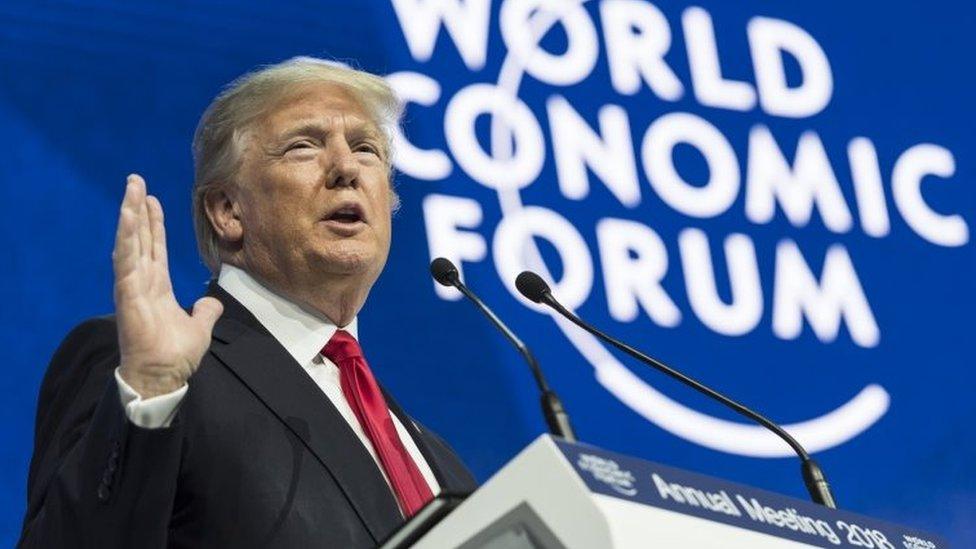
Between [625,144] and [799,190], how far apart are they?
44 centimetres

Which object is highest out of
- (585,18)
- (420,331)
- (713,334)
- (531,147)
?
(585,18)

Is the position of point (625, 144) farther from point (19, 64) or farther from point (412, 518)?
point (412, 518)

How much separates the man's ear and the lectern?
123 cm

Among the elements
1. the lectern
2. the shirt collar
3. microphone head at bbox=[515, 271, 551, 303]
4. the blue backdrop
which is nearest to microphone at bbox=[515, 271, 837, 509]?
microphone head at bbox=[515, 271, 551, 303]

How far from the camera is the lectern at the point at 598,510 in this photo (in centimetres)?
138

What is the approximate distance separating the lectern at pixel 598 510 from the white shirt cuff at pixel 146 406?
416mm

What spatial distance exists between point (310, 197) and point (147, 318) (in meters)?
0.81

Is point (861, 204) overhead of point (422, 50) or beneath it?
beneath

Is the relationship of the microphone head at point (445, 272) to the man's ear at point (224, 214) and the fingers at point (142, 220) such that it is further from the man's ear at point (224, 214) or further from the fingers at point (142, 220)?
the fingers at point (142, 220)

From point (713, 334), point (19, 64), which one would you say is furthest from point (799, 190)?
point (19, 64)

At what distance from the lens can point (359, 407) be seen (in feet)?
7.80

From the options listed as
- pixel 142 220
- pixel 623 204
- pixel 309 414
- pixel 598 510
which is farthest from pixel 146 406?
pixel 623 204

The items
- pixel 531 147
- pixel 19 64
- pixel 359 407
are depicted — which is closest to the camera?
pixel 359 407

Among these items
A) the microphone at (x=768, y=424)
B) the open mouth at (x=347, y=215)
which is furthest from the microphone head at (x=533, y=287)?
the open mouth at (x=347, y=215)
